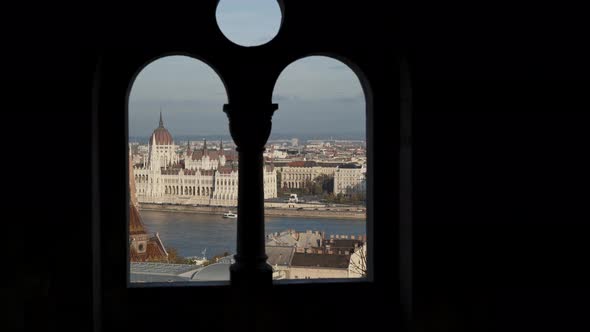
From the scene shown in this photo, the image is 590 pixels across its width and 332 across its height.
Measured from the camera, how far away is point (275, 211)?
176 inches

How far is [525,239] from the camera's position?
4250 millimetres

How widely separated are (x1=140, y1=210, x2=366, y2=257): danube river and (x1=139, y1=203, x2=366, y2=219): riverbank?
0.9 inches

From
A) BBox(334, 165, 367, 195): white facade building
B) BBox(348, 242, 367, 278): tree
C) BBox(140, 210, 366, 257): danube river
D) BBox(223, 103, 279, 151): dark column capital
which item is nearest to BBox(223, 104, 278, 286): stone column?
BBox(223, 103, 279, 151): dark column capital

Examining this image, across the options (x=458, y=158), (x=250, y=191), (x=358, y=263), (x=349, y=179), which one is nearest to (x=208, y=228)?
(x=250, y=191)

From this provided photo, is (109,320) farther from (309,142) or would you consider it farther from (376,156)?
(376,156)

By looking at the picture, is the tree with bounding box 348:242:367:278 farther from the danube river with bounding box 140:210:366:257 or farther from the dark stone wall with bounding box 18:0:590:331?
the dark stone wall with bounding box 18:0:590:331

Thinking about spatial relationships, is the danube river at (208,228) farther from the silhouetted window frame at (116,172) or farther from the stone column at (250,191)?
the silhouetted window frame at (116,172)

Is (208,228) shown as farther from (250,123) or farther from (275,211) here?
(250,123)

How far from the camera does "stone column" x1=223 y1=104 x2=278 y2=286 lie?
4.26 m

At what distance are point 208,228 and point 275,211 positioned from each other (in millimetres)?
462

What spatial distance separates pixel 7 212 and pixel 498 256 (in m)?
3.00

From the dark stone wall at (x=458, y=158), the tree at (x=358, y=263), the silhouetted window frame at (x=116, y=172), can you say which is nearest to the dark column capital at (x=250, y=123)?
the dark stone wall at (x=458, y=158)

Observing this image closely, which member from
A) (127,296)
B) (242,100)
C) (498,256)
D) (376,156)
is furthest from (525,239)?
(127,296)

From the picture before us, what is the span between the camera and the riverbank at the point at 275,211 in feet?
14.3
